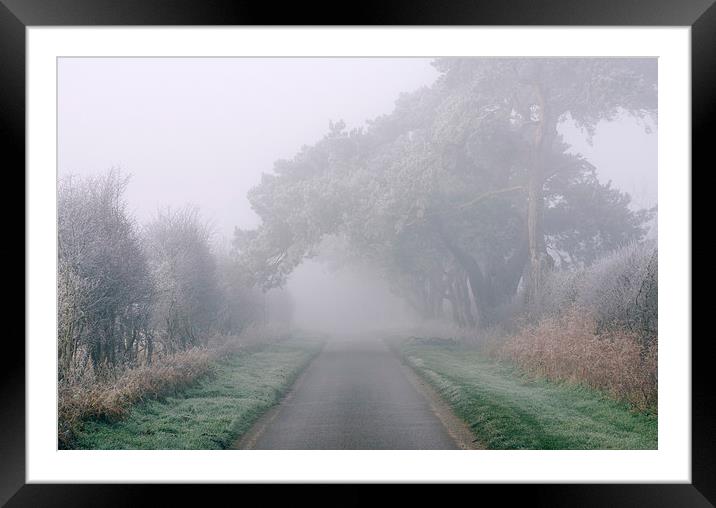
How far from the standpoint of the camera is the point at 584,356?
11031mm

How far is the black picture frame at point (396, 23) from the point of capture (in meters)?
6.43

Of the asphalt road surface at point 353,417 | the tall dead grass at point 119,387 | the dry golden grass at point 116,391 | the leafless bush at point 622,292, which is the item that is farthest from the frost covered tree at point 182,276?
the leafless bush at point 622,292

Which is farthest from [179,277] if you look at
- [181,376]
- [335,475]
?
[335,475]

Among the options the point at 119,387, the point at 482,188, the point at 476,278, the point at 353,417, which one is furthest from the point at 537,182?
the point at 119,387

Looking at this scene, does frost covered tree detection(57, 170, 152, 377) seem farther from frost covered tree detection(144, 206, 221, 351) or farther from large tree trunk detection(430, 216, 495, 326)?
large tree trunk detection(430, 216, 495, 326)

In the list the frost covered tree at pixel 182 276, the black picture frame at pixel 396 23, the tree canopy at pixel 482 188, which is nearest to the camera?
the black picture frame at pixel 396 23

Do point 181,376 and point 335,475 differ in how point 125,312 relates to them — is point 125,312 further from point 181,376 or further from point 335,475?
point 335,475

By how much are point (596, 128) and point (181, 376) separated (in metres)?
14.4

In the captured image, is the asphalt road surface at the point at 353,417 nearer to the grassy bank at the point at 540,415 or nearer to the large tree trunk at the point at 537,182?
the grassy bank at the point at 540,415

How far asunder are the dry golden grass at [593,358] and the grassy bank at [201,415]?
16.0 ft

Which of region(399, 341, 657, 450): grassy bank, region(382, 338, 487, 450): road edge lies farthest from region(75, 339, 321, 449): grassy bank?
region(399, 341, 657, 450): grassy bank

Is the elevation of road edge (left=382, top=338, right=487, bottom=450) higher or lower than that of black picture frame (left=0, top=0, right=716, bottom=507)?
lower

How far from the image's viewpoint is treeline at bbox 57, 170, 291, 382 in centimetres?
993

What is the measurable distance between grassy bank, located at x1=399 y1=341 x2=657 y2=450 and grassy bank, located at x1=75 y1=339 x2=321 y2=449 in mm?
3102
